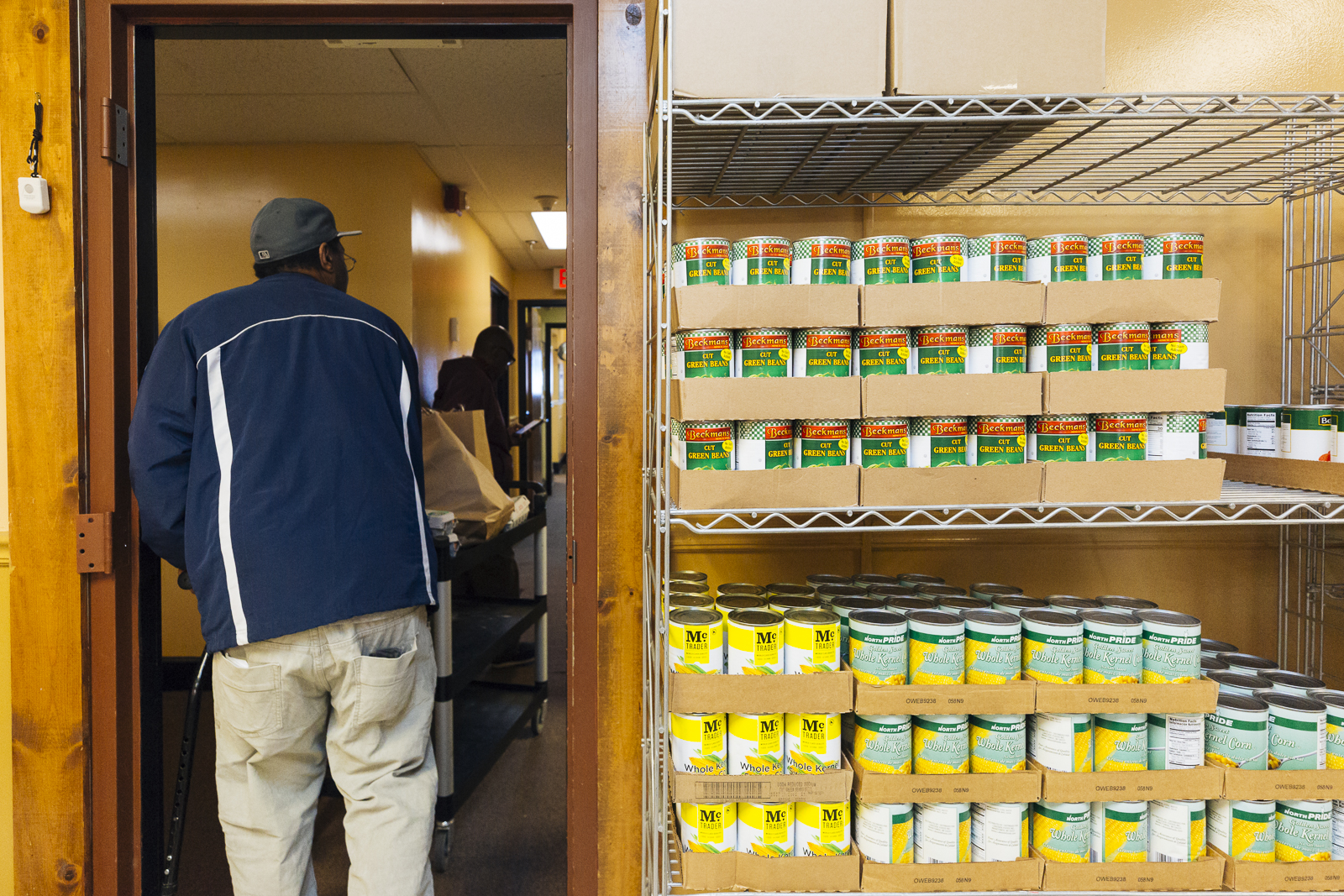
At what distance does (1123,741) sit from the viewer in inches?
53.5

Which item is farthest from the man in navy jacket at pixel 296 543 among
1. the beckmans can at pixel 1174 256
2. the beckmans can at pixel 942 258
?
the beckmans can at pixel 1174 256

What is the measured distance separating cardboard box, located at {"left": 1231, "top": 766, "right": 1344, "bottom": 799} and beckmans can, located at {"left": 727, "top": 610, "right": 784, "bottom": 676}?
2.72 ft

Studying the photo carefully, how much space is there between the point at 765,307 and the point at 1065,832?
3.55 feet

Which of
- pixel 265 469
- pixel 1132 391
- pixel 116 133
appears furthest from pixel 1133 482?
pixel 116 133

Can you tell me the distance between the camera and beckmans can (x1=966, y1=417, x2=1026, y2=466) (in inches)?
52.8

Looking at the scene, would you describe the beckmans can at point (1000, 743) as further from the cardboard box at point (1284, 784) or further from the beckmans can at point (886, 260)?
the beckmans can at point (886, 260)

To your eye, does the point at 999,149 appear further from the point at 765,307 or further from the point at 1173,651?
the point at 1173,651

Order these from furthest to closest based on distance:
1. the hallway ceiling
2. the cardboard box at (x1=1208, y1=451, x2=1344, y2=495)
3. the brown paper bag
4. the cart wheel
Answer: the hallway ceiling, the brown paper bag, the cart wheel, the cardboard box at (x1=1208, y1=451, x2=1344, y2=495)

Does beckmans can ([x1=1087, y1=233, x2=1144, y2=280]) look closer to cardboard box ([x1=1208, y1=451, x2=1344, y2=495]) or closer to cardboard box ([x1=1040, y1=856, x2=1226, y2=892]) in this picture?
cardboard box ([x1=1208, y1=451, x2=1344, y2=495])

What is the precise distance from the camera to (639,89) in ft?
5.49

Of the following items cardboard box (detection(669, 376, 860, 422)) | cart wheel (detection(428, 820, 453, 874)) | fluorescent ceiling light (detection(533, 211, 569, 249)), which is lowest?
cart wheel (detection(428, 820, 453, 874))

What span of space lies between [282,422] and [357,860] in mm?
981

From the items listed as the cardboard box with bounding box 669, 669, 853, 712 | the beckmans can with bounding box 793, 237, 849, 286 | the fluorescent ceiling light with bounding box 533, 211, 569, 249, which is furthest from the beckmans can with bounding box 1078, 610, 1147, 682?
the fluorescent ceiling light with bounding box 533, 211, 569, 249

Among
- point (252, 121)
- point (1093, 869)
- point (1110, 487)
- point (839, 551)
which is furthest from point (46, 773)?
point (252, 121)
